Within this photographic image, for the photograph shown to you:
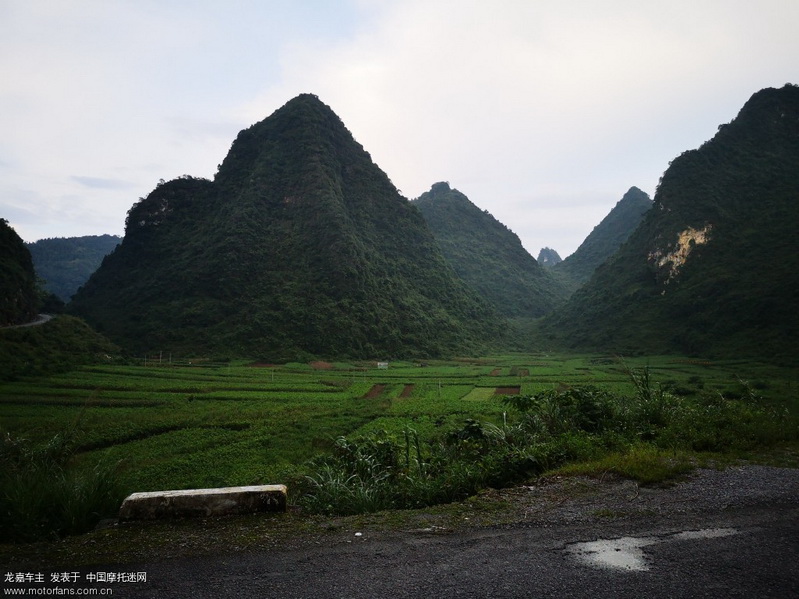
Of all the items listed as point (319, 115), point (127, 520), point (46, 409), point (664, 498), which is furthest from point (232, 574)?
point (319, 115)

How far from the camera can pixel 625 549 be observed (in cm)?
333

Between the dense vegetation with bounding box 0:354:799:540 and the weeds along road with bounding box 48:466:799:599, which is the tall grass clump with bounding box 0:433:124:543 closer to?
the dense vegetation with bounding box 0:354:799:540

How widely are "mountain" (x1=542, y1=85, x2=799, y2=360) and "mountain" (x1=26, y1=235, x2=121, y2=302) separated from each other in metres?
120

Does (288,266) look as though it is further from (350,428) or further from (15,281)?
(350,428)

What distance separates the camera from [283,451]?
1717 centimetres

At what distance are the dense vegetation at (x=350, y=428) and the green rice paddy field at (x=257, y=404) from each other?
0.13 metres

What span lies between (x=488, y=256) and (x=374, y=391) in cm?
9770

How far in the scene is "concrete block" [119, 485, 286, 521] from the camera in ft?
13.6

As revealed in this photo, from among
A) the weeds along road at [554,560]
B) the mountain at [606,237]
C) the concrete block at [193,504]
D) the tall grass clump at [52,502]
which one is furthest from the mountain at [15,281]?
the mountain at [606,237]

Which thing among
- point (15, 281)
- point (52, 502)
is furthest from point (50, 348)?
point (52, 502)

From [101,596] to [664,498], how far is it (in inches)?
203

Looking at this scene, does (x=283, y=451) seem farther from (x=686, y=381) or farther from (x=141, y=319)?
(x=141, y=319)

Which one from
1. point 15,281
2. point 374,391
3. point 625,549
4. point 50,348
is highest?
point 15,281

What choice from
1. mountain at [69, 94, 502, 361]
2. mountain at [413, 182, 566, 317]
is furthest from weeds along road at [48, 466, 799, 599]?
mountain at [413, 182, 566, 317]
